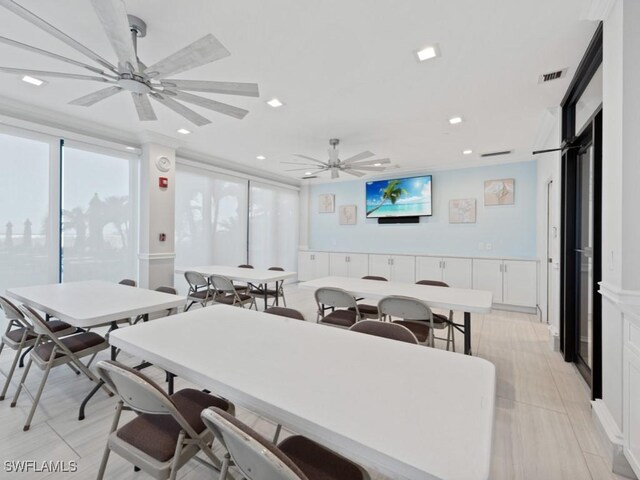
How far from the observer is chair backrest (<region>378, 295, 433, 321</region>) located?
247 centimetres

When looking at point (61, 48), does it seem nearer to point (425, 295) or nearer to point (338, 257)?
point (425, 295)

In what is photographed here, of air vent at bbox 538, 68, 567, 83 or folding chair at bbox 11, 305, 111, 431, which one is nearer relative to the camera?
folding chair at bbox 11, 305, 111, 431

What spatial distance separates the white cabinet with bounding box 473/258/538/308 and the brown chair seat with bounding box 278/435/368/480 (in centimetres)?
497

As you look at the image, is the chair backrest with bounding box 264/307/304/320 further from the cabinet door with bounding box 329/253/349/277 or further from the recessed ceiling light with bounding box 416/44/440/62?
the cabinet door with bounding box 329/253/349/277

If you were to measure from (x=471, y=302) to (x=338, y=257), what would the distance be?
4542 mm

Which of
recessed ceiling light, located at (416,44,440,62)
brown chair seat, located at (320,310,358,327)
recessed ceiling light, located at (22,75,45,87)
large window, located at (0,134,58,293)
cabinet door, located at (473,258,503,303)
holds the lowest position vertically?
brown chair seat, located at (320,310,358,327)

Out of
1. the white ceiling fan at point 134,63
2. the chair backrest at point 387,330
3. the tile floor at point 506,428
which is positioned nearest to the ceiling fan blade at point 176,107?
the white ceiling fan at point 134,63

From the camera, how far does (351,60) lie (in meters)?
2.36

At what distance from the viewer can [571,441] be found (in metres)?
1.87

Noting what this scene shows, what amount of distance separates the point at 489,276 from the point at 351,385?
5.00 metres

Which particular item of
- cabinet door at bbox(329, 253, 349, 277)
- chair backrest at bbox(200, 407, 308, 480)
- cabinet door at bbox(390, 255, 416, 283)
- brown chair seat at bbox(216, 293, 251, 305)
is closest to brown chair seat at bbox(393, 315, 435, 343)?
chair backrest at bbox(200, 407, 308, 480)

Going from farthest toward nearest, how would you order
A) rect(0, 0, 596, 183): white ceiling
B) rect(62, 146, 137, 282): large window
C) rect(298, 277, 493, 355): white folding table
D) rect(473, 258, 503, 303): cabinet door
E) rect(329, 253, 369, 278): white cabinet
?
rect(329, 253, 369, 278): white cabinet < rect(473, 258, 503, 303): cabinet door < rect(62, 146, 137, 282): large window < rect(298, 277, 493, 355): white folding table < rect(0, 0, 596, 183): white ceiling

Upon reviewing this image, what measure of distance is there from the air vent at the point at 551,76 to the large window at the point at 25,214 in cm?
542

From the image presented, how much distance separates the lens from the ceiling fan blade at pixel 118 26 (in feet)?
4.48
